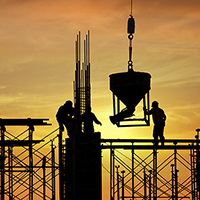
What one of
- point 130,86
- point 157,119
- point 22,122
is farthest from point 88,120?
point 22,122

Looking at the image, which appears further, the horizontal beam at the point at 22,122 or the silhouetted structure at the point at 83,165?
the horizontal beam at the point at 22,122

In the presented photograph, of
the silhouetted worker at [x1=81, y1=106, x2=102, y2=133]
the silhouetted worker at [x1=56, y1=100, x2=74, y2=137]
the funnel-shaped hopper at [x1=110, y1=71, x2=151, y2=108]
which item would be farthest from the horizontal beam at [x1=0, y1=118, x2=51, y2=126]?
the funnel-shaped hopper at [x1=110, y1=71, x2=151, y2=108]

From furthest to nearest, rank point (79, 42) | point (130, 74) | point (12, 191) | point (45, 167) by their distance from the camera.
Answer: point (12, 191)
point (45, 167)
point (79, 42)
point (130, 74)

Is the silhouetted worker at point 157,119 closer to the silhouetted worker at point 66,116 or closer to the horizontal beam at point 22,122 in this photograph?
the silhouetted worker at point 66,116

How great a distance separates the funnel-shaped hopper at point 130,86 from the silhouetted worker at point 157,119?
2.90ft

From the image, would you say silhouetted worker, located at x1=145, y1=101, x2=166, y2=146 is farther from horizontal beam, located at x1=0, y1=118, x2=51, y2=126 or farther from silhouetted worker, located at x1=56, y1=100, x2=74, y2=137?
horizontal beam, located at x1=0, y1=118, x2=51, y2=126

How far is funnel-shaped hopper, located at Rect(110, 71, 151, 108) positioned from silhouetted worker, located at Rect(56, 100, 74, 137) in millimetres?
2788

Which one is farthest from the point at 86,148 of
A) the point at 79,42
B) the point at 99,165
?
the point at 79,42

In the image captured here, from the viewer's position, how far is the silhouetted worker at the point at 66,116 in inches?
1400

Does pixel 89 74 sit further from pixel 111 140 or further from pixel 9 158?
pixel 9 158

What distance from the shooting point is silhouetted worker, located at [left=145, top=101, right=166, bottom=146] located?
34406mm

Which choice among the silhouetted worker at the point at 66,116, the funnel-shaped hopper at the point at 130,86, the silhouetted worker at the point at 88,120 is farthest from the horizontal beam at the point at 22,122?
the funnel-shaped hopper at the point at 130,86

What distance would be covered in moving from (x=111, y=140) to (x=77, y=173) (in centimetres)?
232

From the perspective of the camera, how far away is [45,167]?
41.3 meters
